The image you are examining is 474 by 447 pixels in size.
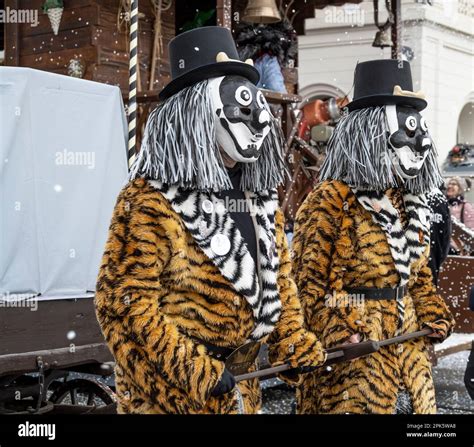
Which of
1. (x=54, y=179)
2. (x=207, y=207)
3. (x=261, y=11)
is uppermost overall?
(x=261, y=11)

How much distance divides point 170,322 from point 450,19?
18.8 metres

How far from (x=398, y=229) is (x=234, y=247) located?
1330mm

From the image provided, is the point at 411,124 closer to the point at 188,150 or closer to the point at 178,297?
the point at 188,150

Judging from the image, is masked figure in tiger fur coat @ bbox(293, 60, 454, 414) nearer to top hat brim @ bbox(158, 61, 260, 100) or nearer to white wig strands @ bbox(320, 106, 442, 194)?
white wig strands @ bbox(320, 106, 442, 194)

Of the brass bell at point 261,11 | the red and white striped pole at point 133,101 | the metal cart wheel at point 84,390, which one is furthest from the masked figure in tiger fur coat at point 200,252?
the brass bell at point 261,11

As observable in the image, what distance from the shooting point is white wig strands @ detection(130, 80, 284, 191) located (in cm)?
309

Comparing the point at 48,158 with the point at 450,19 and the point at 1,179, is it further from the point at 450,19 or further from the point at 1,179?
the point at 450,19

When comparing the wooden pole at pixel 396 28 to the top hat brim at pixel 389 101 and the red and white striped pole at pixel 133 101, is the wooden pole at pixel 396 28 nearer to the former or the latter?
the red and white striped pole at pixel 133 101

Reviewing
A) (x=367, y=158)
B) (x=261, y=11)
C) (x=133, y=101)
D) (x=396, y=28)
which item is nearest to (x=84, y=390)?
(x=133, y=101)

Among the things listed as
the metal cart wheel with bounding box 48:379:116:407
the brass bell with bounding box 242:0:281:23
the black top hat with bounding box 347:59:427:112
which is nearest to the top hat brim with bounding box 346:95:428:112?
the black top hat with bounding box 347:59:427:112

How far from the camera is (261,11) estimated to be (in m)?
8.27
